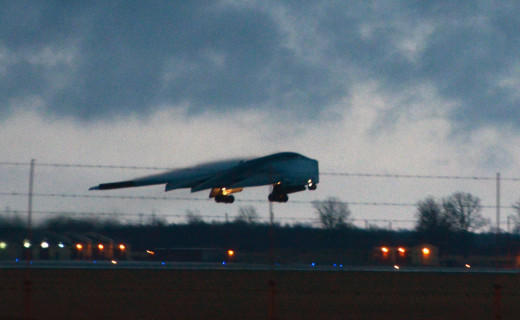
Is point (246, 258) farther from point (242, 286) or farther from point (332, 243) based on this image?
point (242, 286)

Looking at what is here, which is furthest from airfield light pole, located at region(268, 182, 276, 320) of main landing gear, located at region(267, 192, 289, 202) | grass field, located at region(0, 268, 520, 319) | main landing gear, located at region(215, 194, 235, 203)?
main landing gear, located at region(215, 194, 235, 203)

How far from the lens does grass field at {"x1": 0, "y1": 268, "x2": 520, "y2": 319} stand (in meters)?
18.5

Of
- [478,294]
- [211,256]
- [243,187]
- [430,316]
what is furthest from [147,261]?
[430,316]

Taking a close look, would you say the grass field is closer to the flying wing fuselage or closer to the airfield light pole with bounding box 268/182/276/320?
the airfield light pole with bounding box 268/182/276/320

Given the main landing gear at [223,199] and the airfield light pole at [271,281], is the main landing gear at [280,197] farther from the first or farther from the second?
the main landing gear at [223,199]

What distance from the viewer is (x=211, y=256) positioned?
37.7m

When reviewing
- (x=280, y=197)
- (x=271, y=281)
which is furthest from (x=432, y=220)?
Result: (x=271, y=281)

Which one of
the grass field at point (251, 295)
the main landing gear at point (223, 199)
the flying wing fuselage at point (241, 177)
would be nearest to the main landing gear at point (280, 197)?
the flying wing fuselage at point (241, 177)

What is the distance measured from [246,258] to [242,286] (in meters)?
11.1

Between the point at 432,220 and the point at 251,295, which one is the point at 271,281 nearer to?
the point at 251,295

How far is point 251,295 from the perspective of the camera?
73.5ft

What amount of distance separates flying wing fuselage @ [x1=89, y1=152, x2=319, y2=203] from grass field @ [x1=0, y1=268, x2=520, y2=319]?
13.2 ft

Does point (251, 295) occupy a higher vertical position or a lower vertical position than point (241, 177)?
lower

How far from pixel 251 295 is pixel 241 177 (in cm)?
1274
